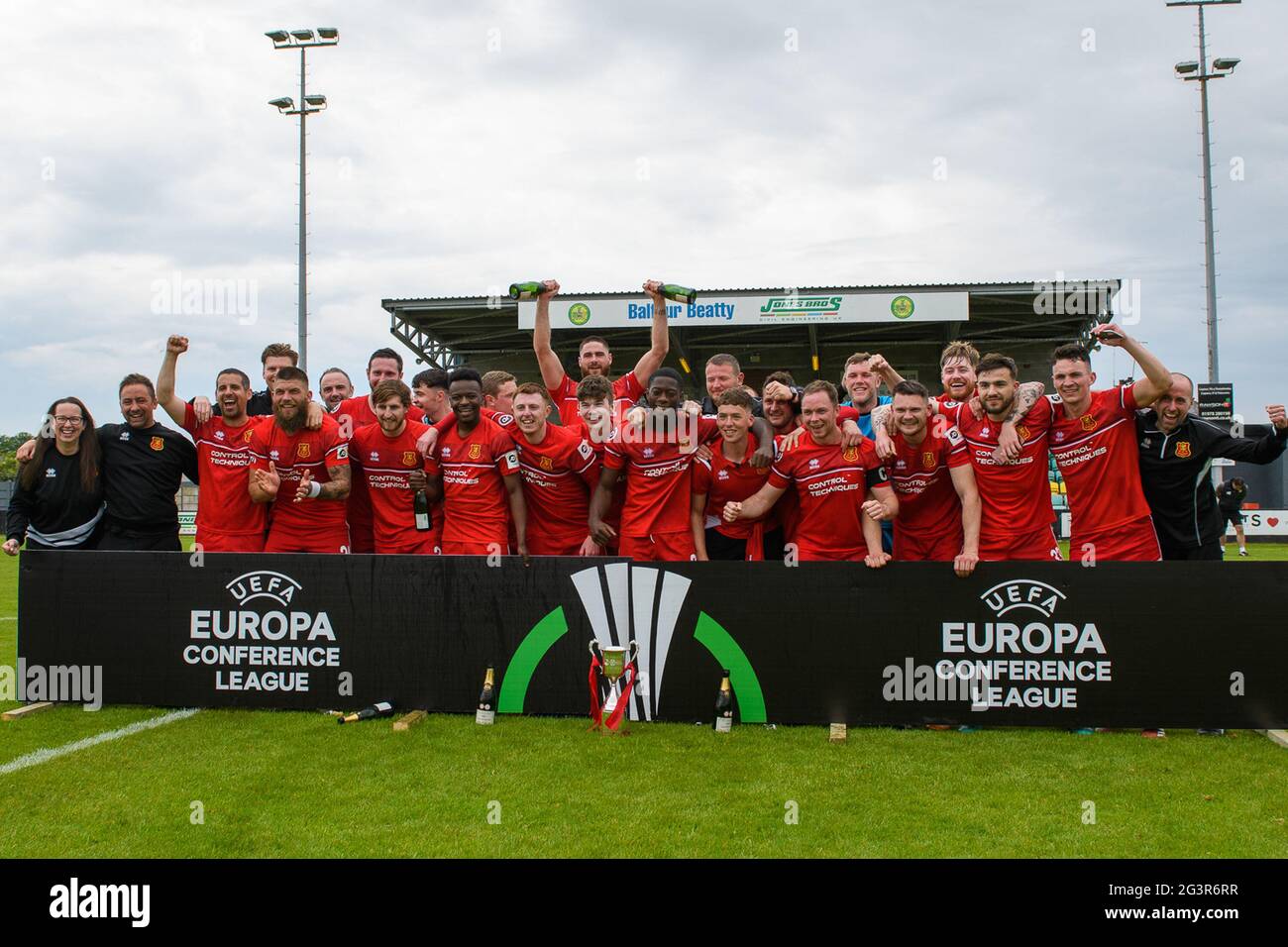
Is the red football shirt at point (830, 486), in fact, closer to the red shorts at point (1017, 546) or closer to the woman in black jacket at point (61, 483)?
the red shorts at point (1017, 546)

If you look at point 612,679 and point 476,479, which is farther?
point 476,479

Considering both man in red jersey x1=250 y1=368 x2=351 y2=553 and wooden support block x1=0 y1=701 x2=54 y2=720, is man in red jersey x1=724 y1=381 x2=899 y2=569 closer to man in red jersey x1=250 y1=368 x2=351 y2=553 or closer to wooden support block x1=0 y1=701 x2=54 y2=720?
man in red jersey x1=250 y1=368 x2=351 y2=553

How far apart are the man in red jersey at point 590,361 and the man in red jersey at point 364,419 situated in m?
1.10

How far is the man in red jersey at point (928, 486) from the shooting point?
5.69 m

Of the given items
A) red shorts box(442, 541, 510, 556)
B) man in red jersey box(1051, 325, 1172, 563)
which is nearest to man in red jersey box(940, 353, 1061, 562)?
man in red jersey box(1051, 325, 1172, 563)

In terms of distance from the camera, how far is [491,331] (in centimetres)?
3247

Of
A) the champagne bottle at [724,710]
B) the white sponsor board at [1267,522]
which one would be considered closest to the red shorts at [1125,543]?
the champagne bottle at [724,710]

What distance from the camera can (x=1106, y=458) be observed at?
230 inches

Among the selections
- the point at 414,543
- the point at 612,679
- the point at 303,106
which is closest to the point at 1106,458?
the point at 612,679

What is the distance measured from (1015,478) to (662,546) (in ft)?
7.63

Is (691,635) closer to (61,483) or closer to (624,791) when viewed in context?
(624,791)

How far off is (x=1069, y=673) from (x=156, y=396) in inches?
255
